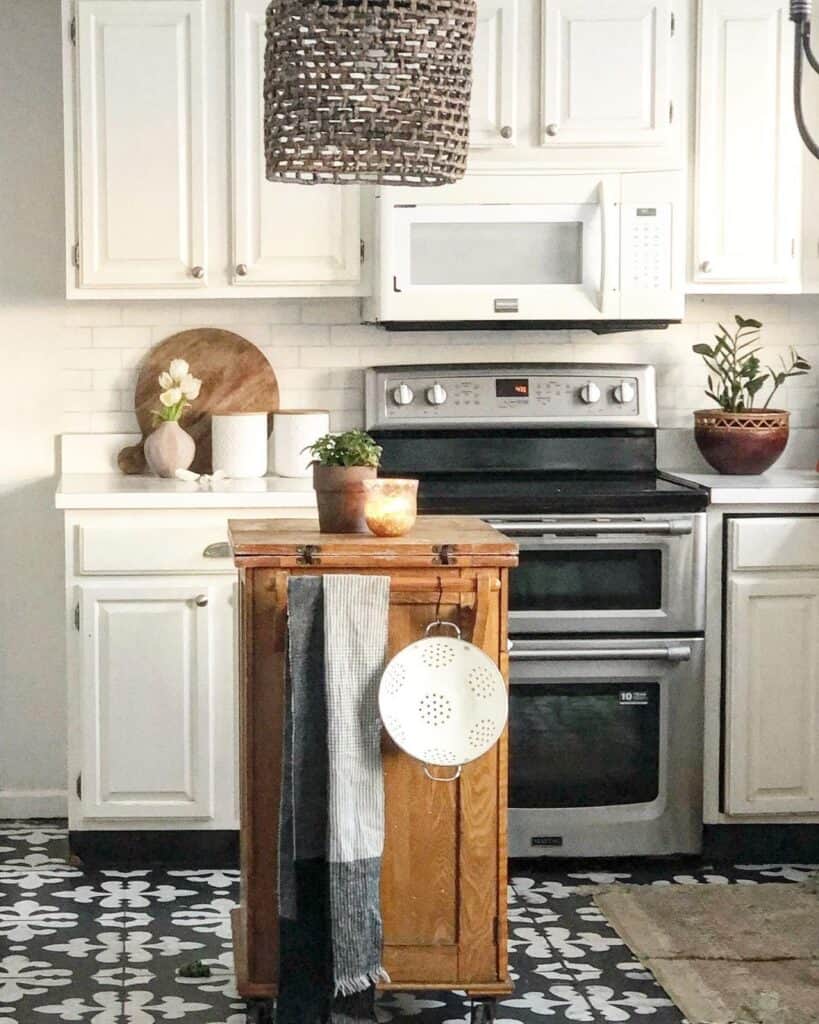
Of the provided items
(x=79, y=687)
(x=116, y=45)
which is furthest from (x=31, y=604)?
(x=116, y=45)

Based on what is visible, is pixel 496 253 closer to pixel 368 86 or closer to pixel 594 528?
pixel 594 528

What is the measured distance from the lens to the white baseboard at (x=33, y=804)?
4664 millimetres

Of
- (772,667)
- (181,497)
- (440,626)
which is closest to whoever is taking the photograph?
(440,626)

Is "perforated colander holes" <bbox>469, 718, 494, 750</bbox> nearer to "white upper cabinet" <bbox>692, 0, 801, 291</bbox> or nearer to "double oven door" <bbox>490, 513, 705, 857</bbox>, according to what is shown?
"double oven door" <bbox>490, 513, 705, 857</bbox>

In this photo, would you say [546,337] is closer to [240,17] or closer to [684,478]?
[684,478]

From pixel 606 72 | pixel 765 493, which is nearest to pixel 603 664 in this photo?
pixel 765 493

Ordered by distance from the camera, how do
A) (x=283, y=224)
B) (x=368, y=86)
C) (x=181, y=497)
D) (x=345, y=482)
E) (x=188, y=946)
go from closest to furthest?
(x=368, y=86)
(x=345, y=482)
(x=188, y=946)
(x=181, y=497)
(x=283, y=224)

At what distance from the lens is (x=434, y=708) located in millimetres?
2789

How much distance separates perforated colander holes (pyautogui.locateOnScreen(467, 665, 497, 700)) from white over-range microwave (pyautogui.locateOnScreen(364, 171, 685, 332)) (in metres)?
→ 1.64

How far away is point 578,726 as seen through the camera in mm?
4102

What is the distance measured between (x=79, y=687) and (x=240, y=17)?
6.04 feet

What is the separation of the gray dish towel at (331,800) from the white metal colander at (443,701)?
44 mm

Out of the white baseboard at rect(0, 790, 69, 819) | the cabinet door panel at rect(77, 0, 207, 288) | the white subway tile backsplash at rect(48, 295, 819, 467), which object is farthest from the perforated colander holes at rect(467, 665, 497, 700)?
the white baseboard at rect(0, 790, 69, 819)

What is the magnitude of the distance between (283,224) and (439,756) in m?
1.97
